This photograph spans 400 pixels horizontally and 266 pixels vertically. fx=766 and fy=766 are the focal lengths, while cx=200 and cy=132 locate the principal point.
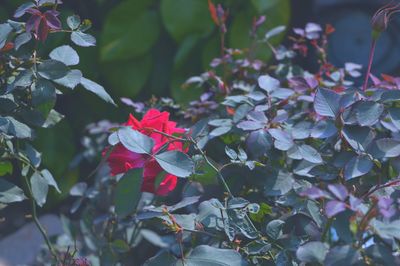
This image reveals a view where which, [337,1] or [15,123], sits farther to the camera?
[337,1]

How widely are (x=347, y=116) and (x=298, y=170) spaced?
14cm

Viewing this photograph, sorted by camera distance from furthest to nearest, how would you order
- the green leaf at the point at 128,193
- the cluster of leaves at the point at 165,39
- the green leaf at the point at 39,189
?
1. the cluster of leaves at the point at 165,39
2. the green leaf at the point at 39,189
3. the green leaf at the point at 128,193

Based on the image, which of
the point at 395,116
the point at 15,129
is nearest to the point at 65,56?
the point at 15,129

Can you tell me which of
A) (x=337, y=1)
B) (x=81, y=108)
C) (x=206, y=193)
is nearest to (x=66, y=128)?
(x=81, y=108)

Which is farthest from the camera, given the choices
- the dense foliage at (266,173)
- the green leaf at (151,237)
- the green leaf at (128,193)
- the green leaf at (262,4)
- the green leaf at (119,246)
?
the green leaf at (262,4)

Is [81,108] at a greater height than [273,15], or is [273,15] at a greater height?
[273,15]

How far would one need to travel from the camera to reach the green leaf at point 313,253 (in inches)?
39.2

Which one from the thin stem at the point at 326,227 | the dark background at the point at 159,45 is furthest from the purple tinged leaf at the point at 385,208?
the dark background at the point at 159,45

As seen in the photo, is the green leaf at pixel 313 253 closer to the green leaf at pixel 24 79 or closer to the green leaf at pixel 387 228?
the green leaf at pixel 387 228

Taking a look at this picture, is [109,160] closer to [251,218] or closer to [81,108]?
[251,218]

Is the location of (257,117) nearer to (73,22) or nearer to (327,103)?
(327,103)

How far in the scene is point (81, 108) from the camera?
3533 mm

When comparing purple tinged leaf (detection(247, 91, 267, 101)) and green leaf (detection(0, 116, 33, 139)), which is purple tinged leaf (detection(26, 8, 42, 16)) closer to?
green leaf (detection(0, 116, 33, 139))

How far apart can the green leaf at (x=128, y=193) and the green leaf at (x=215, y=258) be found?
0.12 m
